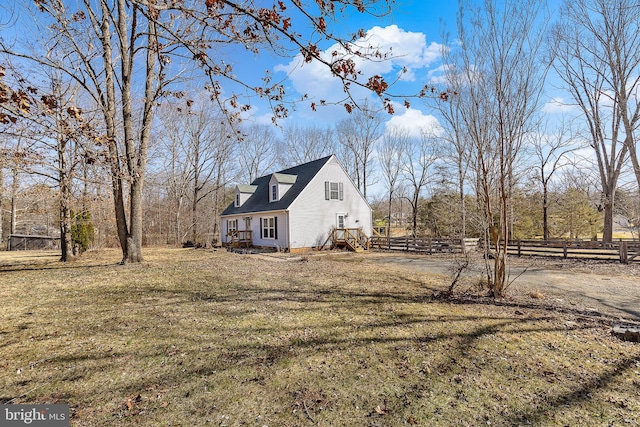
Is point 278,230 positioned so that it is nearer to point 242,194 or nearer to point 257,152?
point 242,194

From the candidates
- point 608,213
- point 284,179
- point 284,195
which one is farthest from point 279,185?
point 608,213

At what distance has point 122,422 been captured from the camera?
255cm

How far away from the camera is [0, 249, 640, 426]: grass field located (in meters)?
2.74

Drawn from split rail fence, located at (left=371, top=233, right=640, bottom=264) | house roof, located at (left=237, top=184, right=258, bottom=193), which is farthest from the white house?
split rail fence, located at (left=371, top=233, right=640, bottom=264)

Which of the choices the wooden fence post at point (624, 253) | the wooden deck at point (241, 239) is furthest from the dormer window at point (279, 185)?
the wooden fence post at point (624, 253)

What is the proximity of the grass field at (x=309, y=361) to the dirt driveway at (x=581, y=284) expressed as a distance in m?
1.14

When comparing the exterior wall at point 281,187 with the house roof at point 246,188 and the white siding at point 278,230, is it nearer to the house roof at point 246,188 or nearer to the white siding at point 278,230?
the white siding at point 278,230

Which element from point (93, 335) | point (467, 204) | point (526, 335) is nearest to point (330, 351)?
point (526, 335)

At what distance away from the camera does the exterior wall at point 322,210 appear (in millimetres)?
18016

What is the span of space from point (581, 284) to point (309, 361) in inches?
341

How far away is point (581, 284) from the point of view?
26.7ft

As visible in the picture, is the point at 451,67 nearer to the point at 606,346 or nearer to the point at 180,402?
the point at 606,346

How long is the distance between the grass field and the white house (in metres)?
11.5

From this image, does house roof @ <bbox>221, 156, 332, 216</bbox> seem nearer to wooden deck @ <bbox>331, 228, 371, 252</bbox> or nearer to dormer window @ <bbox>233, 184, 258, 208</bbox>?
dormer window @ <bbox>233, 184, 258, 208</bbox>
